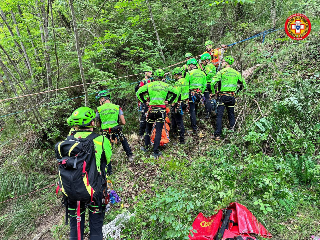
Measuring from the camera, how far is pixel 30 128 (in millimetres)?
7719

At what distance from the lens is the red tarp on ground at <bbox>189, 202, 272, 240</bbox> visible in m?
2.92

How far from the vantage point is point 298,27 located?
7418 millimetres

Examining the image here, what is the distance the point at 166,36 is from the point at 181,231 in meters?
9.81

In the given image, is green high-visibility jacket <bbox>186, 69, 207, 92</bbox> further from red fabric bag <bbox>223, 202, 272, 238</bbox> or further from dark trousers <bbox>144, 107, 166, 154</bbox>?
red fabric bag <bbox>223, 202, 272, 238</bbox>

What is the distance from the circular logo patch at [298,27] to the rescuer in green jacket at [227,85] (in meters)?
3.14

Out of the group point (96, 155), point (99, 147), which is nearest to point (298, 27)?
point (99, 147)

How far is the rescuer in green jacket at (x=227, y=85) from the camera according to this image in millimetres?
6105

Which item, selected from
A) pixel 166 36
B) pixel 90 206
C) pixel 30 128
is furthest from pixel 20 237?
pixel 166 36

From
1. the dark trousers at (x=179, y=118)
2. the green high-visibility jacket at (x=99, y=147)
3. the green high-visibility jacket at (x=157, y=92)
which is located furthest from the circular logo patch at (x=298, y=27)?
the green high-visibility jacket at (x=99, y=147)

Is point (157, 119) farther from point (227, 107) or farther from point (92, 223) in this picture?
point (92, 223)

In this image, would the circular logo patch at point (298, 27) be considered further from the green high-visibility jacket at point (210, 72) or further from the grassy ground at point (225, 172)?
the green high-visibility jacket at point (210, 72)

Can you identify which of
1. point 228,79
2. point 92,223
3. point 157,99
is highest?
point 228,79

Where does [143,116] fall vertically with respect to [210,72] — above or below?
below

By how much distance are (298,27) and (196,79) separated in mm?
4403
